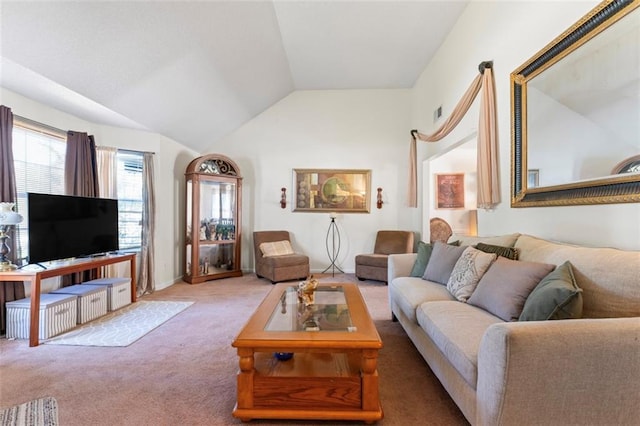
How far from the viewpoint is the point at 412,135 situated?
5.07 m

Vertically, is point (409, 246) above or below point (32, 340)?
above

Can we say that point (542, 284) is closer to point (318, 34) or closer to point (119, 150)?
point (318, 34)

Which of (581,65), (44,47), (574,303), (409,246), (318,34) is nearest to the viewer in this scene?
(574,303)

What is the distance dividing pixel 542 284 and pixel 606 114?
1.11 metres

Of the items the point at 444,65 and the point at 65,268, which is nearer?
the point at 65,268

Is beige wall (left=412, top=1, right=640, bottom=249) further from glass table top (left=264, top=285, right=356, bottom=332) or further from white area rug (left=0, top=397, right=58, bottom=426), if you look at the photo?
white area rug (left=0, top=397, right=58, bottom=426)

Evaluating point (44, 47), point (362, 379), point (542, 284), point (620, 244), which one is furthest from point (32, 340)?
point (620, 244)

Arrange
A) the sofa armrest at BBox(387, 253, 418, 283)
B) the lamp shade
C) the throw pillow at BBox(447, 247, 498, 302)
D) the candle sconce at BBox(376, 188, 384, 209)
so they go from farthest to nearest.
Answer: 1. the candle sconce at BBox(376, 188, 384, 209)
2. the sofa armrest at BBox(387, 253, 418, 283)
3. the lamp shade
4. the throw pillow at BBox(447, 247, 498, 302)

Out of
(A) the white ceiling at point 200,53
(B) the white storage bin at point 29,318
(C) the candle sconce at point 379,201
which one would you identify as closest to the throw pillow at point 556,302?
(A) the white ceiling at point 200,53

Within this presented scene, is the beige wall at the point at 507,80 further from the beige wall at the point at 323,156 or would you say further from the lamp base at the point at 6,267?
the lamp base at the point at 6,267

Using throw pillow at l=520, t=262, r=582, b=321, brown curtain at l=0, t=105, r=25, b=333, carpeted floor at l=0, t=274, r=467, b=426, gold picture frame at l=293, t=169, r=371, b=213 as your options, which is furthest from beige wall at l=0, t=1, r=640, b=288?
carpeted floor at l=0, t=274, r=467, b=426

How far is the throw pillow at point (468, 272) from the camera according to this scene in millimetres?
2092

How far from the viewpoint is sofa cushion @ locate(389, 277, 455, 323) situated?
2.17 metres

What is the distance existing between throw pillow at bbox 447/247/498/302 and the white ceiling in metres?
2.94
